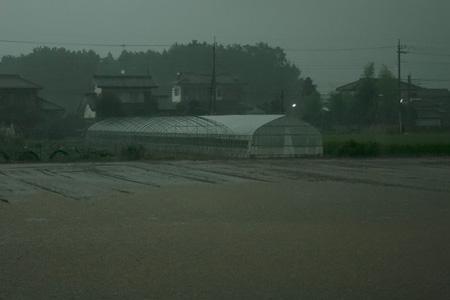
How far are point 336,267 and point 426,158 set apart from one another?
1026 inches

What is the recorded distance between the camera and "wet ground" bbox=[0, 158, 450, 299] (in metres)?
7.19

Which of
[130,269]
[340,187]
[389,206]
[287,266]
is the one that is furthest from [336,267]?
[340,187]

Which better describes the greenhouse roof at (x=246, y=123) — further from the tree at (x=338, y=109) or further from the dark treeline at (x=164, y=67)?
the dark treeline at (x=164, y=67)

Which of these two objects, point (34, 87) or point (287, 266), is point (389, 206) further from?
point (34, 87)

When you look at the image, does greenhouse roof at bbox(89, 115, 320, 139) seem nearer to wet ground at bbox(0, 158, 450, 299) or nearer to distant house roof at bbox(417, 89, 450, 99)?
wet ground at bbox(0, 158, 450, 299)

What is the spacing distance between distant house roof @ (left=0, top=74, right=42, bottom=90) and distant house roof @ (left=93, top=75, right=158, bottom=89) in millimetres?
5061

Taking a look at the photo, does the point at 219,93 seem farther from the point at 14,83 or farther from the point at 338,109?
the point at 14,83

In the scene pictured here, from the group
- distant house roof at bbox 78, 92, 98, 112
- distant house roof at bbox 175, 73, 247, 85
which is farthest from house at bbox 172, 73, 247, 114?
distant house roof at bbox 78, 92, 98, 112

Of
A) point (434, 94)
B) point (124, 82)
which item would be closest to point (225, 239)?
point (124, 82)

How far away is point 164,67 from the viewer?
293ft

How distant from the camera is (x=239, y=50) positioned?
9162 cm

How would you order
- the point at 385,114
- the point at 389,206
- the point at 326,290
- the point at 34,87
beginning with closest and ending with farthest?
the point at 326,290, the point at 389,206, the point at 34,87, the point at 385,114

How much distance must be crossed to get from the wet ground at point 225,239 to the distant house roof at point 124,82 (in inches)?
1208

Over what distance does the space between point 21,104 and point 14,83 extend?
7.60ft
